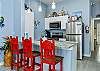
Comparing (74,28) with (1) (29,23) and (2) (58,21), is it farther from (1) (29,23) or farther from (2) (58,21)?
(1) (29,23)

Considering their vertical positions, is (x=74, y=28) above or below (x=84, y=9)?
below

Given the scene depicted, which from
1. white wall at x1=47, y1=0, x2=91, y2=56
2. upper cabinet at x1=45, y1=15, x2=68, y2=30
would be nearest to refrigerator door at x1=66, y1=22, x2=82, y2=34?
upper cabinet at x1=45, y1=15, x2=68, y2=30

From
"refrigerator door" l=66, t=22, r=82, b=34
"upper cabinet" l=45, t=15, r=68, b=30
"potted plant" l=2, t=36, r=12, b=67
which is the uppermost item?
"upper cabinet" l=45, t=15, r=68, b=30

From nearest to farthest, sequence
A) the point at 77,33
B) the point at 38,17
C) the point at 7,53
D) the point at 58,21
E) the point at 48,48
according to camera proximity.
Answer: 1. the point at 48,48
2. the point at 7,53
3. the point at 77,33
4. the point at 58,21
5. the point at 38,17

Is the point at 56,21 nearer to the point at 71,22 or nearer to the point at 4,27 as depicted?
the point at 71,22

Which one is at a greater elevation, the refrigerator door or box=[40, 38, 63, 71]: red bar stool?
the refrigerator door

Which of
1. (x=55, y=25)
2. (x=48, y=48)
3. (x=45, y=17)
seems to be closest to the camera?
(x=48, y=48)

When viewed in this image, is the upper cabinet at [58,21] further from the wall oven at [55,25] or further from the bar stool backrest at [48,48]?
the bar stool backrest at [48,48]

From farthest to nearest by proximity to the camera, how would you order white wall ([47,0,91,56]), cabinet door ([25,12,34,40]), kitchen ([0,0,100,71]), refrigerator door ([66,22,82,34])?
white wall ([47,0,91,56]) < refrigerator door ([66,22,82,34]) < cabinet door ([25,12,34,40]) < kitchen ([0,0,100,71])

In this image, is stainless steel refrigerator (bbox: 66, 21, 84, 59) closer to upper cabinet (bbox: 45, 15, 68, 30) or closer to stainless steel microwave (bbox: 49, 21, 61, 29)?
upper cabinet (bbox: 45, 15, 68, 30)

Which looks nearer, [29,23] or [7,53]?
[7,53]

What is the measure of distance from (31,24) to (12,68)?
7.44ft

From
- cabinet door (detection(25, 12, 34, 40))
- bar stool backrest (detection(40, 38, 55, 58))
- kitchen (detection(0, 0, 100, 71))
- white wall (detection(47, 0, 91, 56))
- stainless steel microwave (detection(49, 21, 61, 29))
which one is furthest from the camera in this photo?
stainless steel microwave (detection(49, 21, 61, 29))

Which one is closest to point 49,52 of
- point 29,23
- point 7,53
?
point 7,53
